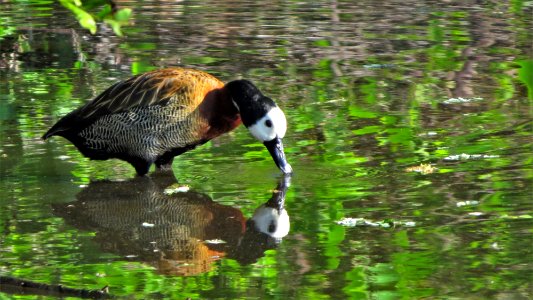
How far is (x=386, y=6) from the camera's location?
1420cm

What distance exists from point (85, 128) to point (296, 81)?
2898 millimetres

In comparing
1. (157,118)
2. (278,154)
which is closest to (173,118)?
(157,118)

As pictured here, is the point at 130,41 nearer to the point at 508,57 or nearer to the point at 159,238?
the point at 508,57

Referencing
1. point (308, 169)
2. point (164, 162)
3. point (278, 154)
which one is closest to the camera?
point (278, 154)

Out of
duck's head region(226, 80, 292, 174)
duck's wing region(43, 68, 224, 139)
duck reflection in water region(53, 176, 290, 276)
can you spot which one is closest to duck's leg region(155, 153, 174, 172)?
duck reflection in water region(53, 176, 290, 276)

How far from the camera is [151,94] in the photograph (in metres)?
8.05

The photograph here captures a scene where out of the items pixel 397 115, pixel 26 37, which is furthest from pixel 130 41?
pixel 397 115

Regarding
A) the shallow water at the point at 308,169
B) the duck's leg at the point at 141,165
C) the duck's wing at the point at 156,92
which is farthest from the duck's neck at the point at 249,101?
the duck's leg at the point at 141,165

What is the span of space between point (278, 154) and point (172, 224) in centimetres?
124

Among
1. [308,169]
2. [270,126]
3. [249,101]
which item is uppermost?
[249,101]

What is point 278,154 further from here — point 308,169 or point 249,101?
point 249,101

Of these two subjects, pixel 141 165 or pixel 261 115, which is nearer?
pixel 261 115

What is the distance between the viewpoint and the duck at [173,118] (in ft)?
26.1

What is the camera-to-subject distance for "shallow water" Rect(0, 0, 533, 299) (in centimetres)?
586
